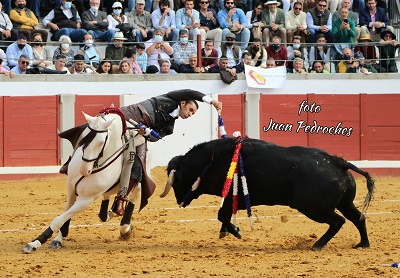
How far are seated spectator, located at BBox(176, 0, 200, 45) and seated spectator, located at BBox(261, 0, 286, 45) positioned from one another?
4.51 feet

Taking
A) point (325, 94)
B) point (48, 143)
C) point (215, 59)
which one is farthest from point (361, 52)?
point (48, 143)

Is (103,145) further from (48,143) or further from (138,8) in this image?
(138,8)

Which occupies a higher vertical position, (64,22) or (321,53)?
(64,22)

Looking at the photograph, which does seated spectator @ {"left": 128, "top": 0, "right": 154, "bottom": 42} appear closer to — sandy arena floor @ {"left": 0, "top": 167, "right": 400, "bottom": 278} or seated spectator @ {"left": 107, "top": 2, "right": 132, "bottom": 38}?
seated spectator @ {"left": 107, "top": 2, "right": 132, "bottom": 38}

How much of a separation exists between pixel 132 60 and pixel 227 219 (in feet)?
27.2

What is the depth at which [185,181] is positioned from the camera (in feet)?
30.8

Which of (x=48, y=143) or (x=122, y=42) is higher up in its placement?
(x=122, y=42)

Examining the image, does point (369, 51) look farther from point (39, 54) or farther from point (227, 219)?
point (227, 219)

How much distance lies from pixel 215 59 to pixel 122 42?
186 centimetres

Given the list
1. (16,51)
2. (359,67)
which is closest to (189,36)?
(359,67)

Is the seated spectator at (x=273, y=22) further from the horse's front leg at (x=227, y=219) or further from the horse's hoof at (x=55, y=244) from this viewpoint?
the horse's hoof at (x=55, y=244)

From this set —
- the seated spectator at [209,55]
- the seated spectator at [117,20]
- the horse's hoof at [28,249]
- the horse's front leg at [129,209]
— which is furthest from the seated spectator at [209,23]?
the horse's hoof at [28,249]

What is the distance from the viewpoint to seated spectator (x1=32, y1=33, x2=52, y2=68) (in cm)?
1662

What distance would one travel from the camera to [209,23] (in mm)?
18500
